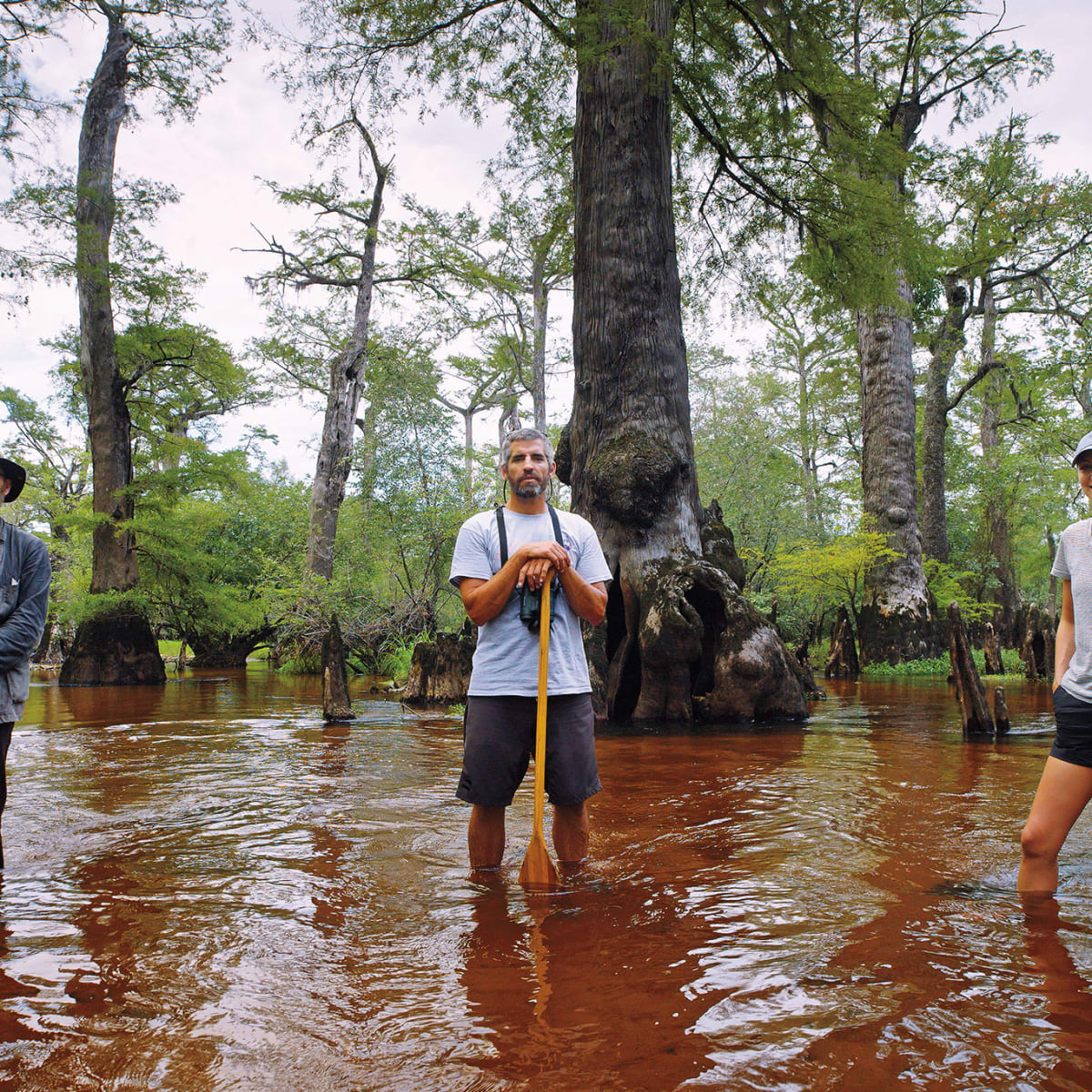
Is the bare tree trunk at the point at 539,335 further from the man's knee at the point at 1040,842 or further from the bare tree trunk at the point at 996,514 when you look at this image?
the man's knee at the point at 1040,842

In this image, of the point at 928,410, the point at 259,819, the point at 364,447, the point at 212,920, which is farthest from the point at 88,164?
the point at 928,410

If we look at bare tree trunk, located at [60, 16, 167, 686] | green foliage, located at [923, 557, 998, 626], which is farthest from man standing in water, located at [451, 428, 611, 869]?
green foliage, located at [923, 557, 998, 626]

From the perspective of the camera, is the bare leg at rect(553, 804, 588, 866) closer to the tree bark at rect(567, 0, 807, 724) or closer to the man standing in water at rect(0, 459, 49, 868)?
the man standing in water at rect(0, 459, 49, 868)

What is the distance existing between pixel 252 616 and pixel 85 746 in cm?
1124

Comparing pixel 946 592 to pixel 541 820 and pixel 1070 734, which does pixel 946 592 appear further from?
pixel 541 820

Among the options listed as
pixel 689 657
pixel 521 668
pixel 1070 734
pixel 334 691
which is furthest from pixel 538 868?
pixel 334 691

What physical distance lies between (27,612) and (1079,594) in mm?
3958

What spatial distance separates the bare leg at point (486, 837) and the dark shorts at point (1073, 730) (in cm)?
203

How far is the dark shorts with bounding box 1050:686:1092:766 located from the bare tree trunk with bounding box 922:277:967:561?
19255mm

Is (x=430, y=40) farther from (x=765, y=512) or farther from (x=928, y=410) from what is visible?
(x=765, y=512)

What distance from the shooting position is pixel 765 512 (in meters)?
25.0

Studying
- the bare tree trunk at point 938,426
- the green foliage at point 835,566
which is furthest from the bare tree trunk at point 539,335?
the bare tree trunk at point 938,426

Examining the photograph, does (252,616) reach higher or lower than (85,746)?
higher

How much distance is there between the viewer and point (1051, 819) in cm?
282
